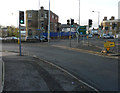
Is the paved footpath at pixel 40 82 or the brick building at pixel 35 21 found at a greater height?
the brick building at pixel 35 21

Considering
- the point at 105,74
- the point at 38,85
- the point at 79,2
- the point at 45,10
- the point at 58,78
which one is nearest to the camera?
the point at 38,85

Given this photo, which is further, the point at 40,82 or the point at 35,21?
the point at 35,21

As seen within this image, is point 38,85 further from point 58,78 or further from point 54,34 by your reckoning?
point 54,34

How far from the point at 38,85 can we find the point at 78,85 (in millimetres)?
1803

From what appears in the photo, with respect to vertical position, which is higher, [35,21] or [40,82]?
[35,21]

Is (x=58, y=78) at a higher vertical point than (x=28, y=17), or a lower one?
lower

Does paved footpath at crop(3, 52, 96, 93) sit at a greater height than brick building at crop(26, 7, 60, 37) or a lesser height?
lesser

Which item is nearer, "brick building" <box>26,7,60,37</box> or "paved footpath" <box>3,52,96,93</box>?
"paved footpath" <box>3,52,96,93</box>

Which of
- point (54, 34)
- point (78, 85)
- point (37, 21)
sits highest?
point (37, 21)

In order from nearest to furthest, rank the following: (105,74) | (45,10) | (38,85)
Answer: (38,85) < (105,74) < (45,10)

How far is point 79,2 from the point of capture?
30.0 metres

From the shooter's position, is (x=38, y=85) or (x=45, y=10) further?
(x=45, y=10)

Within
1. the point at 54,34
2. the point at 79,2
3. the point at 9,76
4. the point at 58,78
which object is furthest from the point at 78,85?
the point at 54,34

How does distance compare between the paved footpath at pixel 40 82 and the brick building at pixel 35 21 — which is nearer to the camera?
the paved footpath at pixel 40 82
